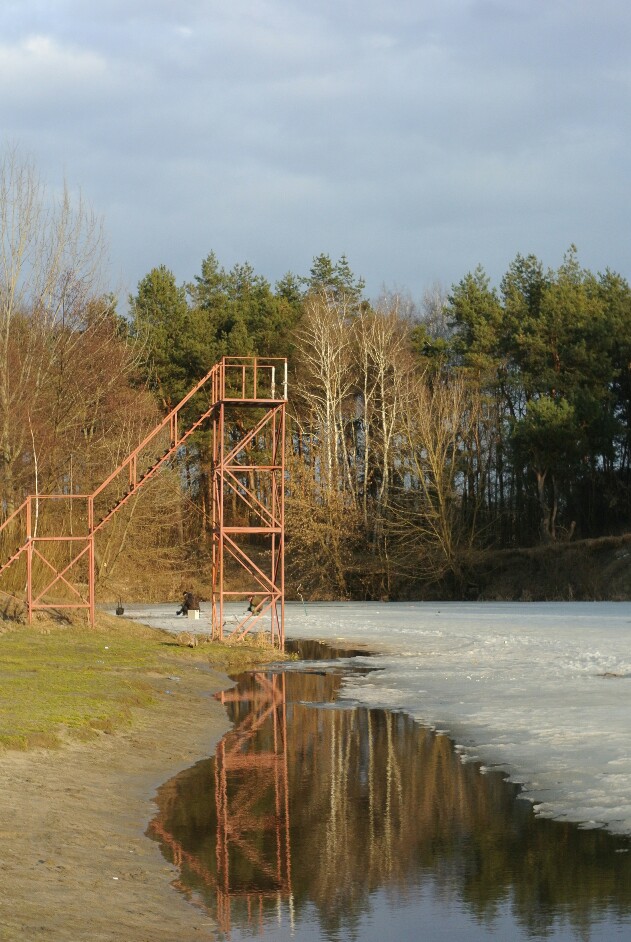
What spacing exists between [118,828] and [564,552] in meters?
52.1

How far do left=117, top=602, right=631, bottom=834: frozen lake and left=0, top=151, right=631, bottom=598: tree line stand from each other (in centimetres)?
1415

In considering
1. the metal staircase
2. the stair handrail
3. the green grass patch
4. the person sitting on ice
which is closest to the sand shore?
the green grass patch

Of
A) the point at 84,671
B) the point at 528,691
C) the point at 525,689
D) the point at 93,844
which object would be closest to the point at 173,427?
the point at 84,671

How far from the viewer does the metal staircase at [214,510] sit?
103 feet

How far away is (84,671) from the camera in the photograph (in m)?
22.9

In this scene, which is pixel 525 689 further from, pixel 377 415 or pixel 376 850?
pixel 377 415

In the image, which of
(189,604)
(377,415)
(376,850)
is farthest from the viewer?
(377,415)

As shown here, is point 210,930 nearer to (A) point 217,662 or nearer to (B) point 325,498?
(A) point 217,662

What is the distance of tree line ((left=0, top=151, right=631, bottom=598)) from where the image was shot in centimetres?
5478

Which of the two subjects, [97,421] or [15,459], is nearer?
[15,459]

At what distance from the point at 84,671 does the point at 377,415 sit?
46.1 m

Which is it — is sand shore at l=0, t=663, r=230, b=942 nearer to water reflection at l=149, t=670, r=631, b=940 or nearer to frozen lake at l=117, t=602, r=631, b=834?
water reflection at l=149, t=670, r=631, b=940

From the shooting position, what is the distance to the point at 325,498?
63719 millimetres

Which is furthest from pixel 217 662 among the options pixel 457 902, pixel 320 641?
pixel 457 902
